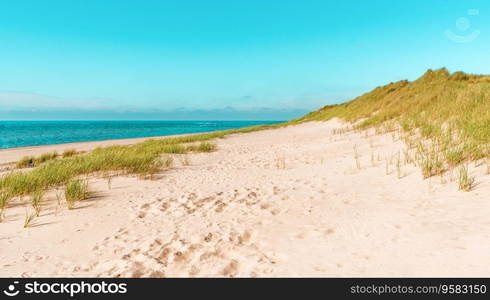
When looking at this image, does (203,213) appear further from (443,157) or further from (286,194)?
(443,157)

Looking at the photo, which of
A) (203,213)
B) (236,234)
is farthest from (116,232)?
(236,234)

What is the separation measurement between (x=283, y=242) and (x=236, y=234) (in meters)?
0.70

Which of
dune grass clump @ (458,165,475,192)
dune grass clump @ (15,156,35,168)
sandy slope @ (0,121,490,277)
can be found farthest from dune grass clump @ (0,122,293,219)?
dune grass clump @ (458,165,475,192)

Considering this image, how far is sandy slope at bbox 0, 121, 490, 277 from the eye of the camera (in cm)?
291

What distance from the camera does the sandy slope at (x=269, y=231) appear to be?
2.91 meters

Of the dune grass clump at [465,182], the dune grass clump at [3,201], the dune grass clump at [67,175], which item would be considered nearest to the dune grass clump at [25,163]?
the dune grass clump at [67,175]

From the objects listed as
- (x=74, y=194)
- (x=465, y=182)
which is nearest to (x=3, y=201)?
(x=74, y=194)

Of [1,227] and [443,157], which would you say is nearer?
[1,227]

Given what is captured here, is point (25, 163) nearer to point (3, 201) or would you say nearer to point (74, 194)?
point (3, 201)

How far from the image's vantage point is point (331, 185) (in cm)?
611

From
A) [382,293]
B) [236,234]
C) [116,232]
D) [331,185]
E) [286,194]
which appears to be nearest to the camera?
[382,293]

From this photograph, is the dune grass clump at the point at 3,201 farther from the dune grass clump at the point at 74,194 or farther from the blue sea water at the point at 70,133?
the blue sea water at the point at 70,133

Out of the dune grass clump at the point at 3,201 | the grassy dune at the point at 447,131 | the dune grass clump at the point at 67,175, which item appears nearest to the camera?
the dune grass clump at the point at 3,201

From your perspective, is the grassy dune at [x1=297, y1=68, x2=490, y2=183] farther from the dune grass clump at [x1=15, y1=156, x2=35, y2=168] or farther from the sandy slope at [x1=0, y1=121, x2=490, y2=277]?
the dune grass clump at [x1=15, y1=156, x2=35, y2=168]
